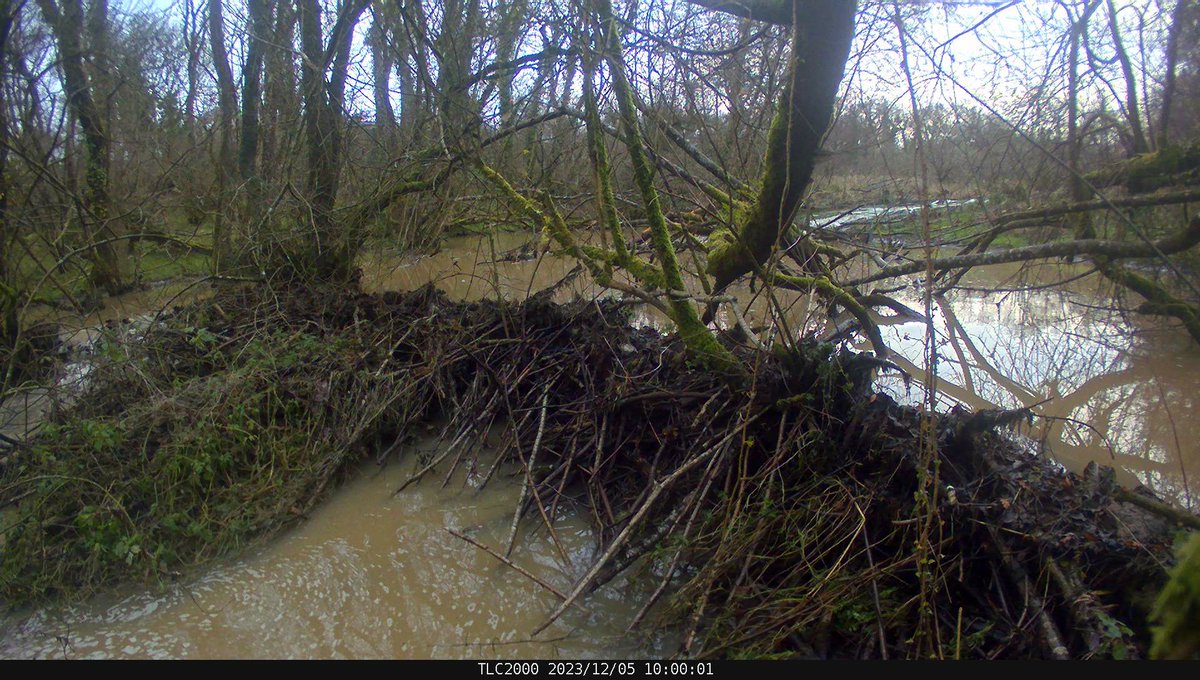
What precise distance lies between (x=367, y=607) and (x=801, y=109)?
12.3 ft

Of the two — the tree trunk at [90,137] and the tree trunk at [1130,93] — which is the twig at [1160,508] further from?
the tree trunk at [90,137]

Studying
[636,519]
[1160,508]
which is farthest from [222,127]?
[1160,508]

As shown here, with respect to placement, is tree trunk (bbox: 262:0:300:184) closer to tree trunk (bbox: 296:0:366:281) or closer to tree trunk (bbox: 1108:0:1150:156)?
tree trunk (bbox: 296:0:366:281)

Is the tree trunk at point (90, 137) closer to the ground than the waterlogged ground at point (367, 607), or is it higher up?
higher up

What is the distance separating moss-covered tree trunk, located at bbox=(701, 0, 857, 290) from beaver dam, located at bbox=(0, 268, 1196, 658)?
3.01 feet

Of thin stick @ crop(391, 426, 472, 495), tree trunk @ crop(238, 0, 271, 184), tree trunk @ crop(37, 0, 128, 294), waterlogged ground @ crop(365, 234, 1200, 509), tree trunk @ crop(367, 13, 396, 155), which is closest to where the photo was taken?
thin stick @ crop(391, 426, 472, 495)

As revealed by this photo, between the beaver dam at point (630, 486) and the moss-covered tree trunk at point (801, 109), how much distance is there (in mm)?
918

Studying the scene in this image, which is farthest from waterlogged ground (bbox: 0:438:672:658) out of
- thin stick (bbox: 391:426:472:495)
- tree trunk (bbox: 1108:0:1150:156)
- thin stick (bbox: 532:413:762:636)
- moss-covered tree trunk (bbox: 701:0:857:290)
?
tree trunk (bbox: 1108:0:1150:156)

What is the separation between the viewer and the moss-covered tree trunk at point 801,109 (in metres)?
3.93

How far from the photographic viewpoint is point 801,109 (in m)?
4.13

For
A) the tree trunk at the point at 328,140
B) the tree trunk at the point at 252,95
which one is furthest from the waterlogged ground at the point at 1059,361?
the tree trunk at the point at 252,95

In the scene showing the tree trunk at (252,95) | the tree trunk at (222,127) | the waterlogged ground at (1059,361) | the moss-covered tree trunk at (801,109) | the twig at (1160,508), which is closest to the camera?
the twig at (1160,508)

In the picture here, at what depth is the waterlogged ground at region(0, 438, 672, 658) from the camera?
3.62m

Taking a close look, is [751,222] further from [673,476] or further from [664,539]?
[664,539]
